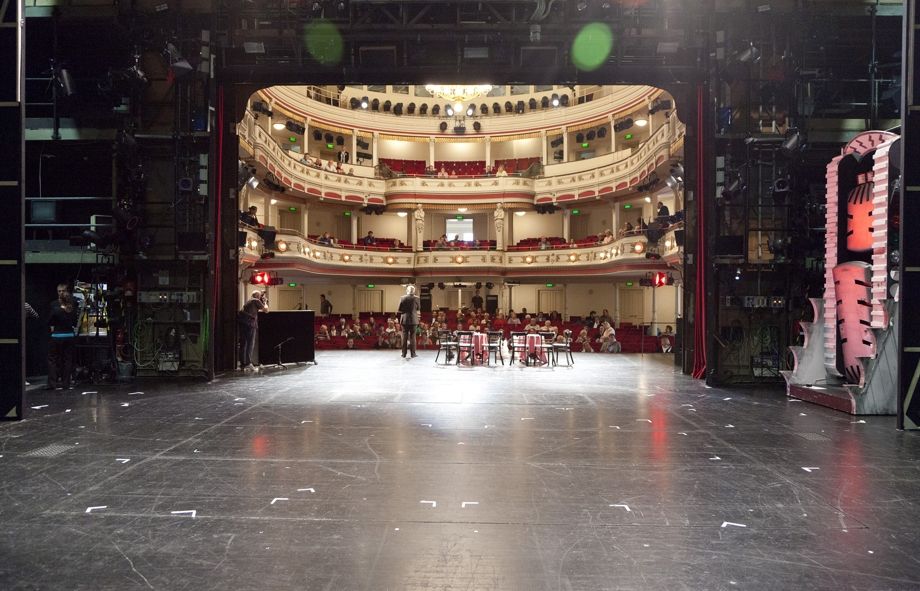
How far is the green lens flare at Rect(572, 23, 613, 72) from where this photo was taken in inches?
392

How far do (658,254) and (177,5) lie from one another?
1534 cm

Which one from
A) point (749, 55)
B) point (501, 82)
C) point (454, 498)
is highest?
point (501, 82)

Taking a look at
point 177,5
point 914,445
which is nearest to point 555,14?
point 177,5

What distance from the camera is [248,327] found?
1173 centimetres

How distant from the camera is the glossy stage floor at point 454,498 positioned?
9.59 ft

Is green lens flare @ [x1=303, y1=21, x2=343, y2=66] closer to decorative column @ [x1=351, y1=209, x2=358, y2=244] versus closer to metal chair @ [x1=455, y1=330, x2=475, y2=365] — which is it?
metal chair @ [x1=455, y1=330, x2=475, y2=365]

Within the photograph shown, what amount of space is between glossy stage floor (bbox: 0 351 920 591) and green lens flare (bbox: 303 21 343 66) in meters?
6.41

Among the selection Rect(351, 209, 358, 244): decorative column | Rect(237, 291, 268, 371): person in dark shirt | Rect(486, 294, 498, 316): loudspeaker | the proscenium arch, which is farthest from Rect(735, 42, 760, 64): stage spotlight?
Rect(351, 209, 358, 244): decorative column

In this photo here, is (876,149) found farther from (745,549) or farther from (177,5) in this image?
(177,5)

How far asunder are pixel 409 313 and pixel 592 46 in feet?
25.0

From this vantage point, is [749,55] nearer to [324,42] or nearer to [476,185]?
[324,42]

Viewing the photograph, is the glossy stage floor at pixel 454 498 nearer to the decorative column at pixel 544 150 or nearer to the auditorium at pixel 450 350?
the auditorium at pixel 450 350

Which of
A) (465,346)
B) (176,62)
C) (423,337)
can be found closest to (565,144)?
(423,337)

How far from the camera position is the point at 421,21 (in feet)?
33.2
